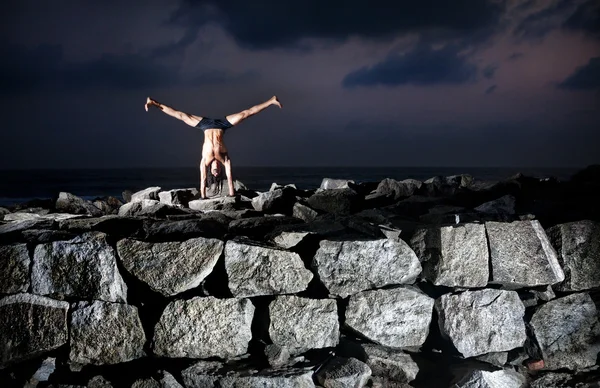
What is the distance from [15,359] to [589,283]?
15.8 feet

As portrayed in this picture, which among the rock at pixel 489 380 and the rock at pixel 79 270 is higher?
the rock at pixel 79 270

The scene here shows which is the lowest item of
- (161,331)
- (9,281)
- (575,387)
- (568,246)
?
(575,387)

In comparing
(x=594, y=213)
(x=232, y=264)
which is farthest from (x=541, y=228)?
(x=232, y=264)

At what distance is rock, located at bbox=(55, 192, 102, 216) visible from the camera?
6352 millimetres

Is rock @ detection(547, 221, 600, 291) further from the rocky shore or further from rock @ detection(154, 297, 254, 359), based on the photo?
rock @ detection(154, 297, 254, 359)

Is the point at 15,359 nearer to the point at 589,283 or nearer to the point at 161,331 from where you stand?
the point at 161,331

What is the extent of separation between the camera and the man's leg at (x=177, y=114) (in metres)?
6.13

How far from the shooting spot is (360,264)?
12.1ft

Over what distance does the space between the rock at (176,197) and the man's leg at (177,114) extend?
1163 mm

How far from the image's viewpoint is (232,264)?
360 cm

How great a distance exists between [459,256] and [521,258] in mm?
530

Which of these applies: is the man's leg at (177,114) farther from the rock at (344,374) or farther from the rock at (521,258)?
the rock at (521,258)

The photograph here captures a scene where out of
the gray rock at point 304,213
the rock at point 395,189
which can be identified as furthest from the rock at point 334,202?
the rock at point 395,189

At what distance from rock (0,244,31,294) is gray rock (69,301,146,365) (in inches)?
19.5
